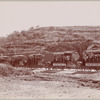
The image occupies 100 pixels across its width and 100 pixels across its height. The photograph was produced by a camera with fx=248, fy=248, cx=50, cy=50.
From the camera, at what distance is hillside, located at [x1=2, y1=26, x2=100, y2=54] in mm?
8805

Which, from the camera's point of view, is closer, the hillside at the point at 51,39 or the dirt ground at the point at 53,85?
the dirt ground at the point at 53,85

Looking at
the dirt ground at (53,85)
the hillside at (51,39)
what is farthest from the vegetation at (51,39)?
the dirt ground at (53,85)

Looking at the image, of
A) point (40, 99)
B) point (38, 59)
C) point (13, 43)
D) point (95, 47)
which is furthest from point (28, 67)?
point (95, 47)

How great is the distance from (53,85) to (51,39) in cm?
173

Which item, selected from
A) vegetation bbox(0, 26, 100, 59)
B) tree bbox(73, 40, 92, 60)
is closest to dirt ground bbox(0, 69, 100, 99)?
tree bbox(73, 40, 92, 60)

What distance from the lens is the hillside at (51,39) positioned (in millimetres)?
8805

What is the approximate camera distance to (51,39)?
9.08m

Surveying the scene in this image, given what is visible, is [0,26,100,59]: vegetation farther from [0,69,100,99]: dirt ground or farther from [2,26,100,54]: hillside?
[0,69,100,99]: dirt ground

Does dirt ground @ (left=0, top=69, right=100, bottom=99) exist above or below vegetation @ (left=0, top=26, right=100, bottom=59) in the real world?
below

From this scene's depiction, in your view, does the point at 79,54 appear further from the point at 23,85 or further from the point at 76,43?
the point at 23,85

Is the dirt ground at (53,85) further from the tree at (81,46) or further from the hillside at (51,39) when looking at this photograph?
the hillside at (51,39)

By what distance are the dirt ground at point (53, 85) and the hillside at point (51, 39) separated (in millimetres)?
871

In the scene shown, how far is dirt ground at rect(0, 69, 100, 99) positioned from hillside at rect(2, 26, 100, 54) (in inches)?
34.3

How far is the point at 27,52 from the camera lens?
9320 millimetres
